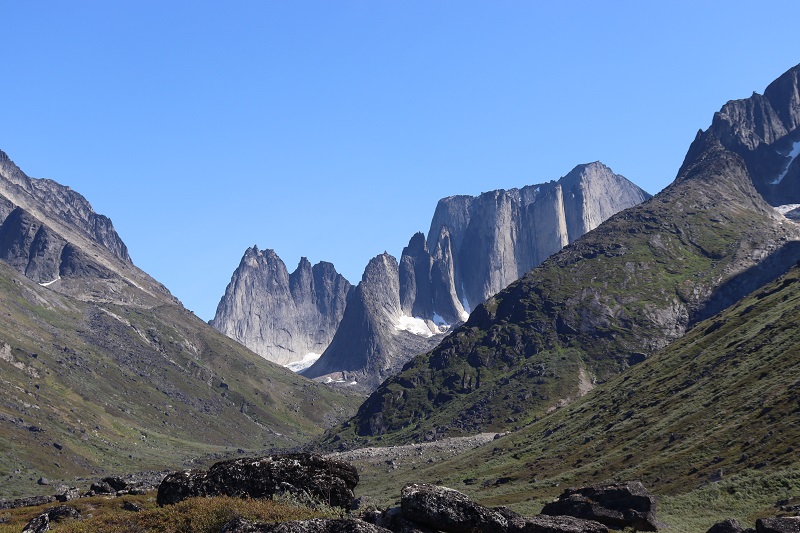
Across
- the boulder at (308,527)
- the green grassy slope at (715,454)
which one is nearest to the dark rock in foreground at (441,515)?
the boulder at (308,527)

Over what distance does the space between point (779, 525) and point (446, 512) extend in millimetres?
21738

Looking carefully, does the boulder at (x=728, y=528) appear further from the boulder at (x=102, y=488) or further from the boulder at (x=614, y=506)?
the boulder at (x=102, y=488)

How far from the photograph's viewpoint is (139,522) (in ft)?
98.0

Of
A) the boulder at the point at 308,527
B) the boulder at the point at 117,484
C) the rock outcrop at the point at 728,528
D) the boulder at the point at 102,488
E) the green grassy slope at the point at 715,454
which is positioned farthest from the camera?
the green grassy slope at the point at 715,454

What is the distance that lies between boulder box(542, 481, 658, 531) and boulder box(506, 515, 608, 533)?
22.4 metres

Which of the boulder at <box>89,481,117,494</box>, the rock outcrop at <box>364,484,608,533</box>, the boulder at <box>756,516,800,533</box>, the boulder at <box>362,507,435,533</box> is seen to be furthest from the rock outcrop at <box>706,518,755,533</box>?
the boulder at <box>89,481,117,494</box>

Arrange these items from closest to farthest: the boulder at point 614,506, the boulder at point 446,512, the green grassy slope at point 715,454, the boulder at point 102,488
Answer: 1. the boulder at point 446,512
2. the boulder at point 614,506
3. the boulder at point 102,488
4. the green grassy slope at point 715,454

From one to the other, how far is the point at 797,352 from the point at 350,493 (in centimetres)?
16491

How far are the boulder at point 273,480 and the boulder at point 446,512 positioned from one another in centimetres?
790

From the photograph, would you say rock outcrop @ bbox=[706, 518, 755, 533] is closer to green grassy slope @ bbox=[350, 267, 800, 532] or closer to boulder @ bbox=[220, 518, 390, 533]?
green grassy slope @ bbox=[350, 267, 800, 532]

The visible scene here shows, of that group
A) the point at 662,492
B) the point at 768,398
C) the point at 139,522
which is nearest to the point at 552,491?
the point at 662,492

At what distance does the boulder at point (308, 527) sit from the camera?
26062mm

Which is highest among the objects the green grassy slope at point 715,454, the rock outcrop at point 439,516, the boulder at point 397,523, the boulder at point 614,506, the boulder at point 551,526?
the green grassy slope at point 715,454

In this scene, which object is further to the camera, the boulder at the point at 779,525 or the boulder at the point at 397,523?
the boulder at the point at 779,525
